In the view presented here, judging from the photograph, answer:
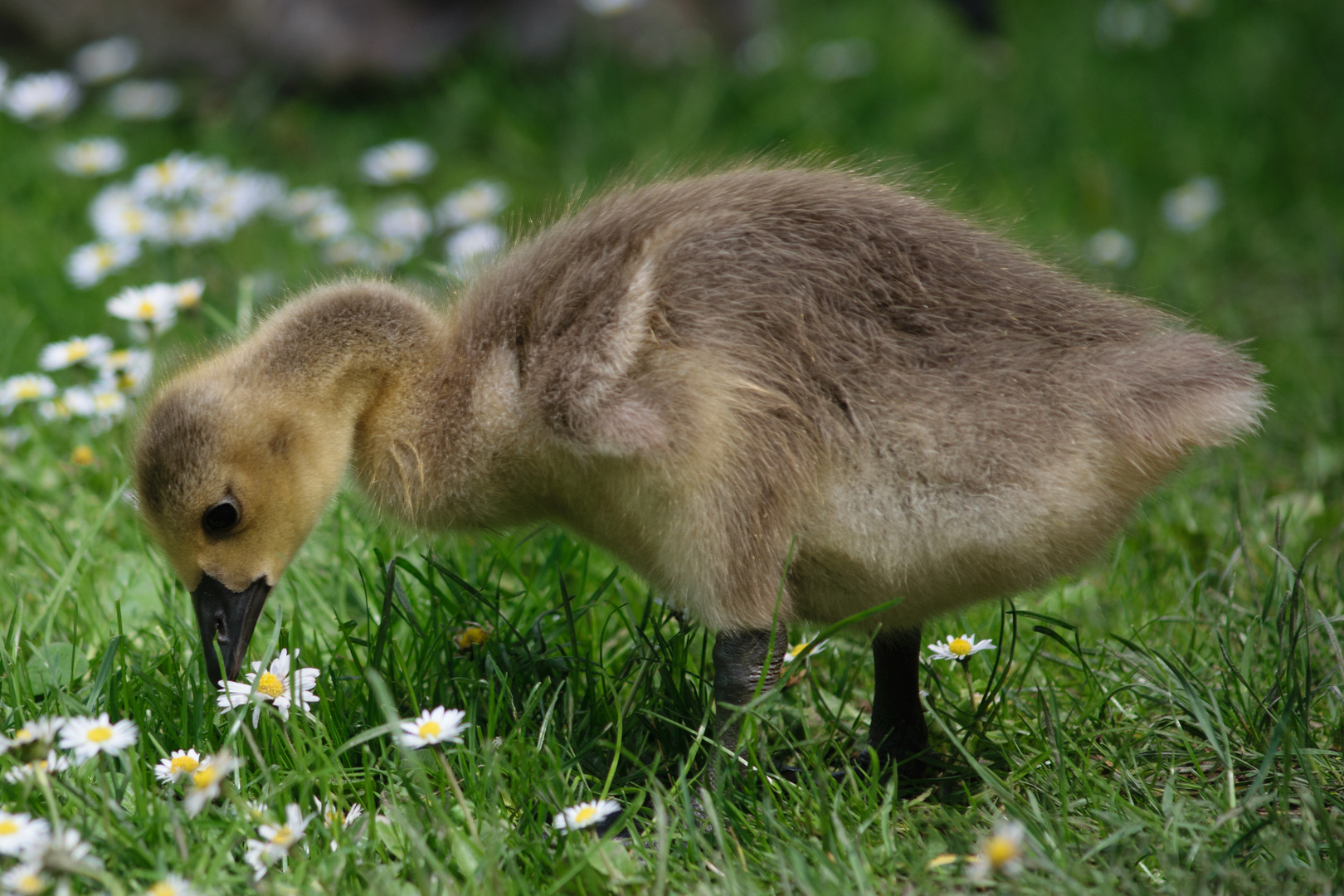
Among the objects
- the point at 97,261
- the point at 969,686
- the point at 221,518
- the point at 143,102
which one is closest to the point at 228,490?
the point at 221,518

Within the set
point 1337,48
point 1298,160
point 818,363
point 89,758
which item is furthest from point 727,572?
point 1337,48

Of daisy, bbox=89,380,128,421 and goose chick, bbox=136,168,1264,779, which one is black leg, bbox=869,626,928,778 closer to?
goose chick, bbox=136,168,1264,779

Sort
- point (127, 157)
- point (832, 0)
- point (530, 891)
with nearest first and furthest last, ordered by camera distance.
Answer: point (530, 891)
point (127, 157)
point (832, 0)

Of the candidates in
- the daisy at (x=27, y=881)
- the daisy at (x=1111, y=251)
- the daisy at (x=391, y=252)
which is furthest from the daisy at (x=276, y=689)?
the daisy at (x=1111, y=251)

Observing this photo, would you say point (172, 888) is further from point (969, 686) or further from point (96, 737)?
point (969, 686)

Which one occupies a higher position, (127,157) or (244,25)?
(244,25)

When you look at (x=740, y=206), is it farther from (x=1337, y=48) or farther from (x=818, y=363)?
(x=1337, y=48)

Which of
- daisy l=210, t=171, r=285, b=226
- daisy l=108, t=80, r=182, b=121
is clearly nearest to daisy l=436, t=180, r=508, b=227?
daisy l=210, t=171, r=285, b=226

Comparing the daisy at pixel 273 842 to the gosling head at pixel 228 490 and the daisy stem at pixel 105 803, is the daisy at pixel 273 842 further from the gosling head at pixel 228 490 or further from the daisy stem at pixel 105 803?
the gosling head at pixel 228 490

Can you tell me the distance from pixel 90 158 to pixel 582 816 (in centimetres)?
413

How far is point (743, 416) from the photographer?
86.5 inches

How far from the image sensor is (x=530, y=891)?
6.70 ft

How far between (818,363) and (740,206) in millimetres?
365

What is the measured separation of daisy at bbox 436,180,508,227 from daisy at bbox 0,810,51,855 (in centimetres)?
339
